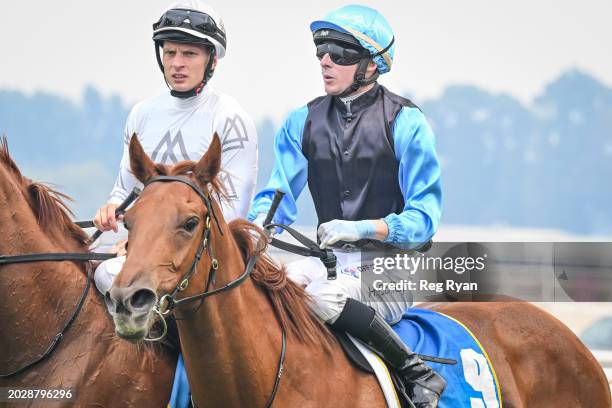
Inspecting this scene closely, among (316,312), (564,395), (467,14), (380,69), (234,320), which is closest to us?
(234,320)

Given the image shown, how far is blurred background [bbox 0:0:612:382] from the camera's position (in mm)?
11008

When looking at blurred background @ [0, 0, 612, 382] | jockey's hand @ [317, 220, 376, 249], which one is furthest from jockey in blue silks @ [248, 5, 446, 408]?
blurred background @ [0, 0, 612, 382]

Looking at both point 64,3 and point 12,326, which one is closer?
point 12,326

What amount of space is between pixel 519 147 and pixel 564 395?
1022 cm

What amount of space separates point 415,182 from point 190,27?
1.26 meters

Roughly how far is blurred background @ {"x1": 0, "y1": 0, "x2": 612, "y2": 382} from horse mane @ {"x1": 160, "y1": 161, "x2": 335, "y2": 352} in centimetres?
644

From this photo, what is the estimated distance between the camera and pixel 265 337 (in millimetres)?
3277

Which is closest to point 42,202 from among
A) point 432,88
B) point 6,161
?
point 6,161

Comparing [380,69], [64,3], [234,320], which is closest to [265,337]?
[234,320]

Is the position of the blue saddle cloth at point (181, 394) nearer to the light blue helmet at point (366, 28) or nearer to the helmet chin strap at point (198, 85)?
the helmet chin strap at point (198, 85)

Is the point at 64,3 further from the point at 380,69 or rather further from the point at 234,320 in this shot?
the point at 234,320

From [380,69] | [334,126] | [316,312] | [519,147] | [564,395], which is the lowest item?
[564,395]

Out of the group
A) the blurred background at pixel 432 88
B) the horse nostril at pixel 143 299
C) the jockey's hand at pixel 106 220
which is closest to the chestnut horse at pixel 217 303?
the horse nostril at pixel 143 299

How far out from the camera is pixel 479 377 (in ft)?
12.8
